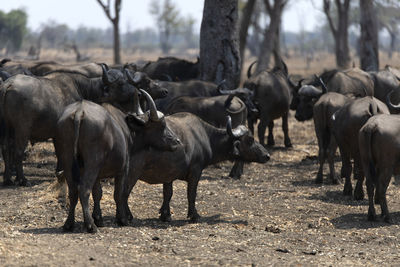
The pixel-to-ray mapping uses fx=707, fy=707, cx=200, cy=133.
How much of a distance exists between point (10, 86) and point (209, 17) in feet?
22.7

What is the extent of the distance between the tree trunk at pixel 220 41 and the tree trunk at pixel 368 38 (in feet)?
27.5

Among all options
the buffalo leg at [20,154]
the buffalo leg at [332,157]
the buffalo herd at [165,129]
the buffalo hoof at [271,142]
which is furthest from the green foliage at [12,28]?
the buffalo leg at [332,157]

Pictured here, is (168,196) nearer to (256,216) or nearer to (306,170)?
(256,216)

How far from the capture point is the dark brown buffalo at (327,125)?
11.4 meters

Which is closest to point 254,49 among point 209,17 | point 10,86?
point 209,17

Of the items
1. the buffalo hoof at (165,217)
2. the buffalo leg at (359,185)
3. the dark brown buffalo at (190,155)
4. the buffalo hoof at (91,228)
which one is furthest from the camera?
the buffalo leg at (359,185)

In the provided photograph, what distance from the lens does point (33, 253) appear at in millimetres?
6363

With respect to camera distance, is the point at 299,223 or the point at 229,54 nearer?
the point at 299,223

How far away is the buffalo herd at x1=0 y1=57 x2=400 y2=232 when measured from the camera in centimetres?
735

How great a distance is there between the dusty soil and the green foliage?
188 feet

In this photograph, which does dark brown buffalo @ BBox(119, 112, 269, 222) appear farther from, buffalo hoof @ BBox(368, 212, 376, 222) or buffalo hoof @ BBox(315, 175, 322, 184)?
buffalo hoof @ BBox(315, 175, 322, 184)

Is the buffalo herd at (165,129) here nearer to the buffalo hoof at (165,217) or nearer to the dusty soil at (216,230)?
the buffalo hoof at (165,217)

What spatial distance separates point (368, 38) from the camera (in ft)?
78.1

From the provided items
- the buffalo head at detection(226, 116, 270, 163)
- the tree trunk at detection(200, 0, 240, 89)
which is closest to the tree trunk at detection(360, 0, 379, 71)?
the tree trunk at detection(200, 0, 240, 89)
